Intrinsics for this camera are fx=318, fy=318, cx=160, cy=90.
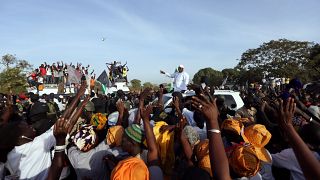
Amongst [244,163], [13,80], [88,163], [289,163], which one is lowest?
[13,80]

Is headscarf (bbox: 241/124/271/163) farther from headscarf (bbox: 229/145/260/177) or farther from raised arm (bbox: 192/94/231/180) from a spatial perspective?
raised arm (bbox: 192/94/231/180)

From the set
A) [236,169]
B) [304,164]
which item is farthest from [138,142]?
[304,164]

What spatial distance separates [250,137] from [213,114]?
140 cm

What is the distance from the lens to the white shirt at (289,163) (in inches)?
Result: 111

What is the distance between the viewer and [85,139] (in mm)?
3346

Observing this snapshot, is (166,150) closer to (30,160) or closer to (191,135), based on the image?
(191,135)

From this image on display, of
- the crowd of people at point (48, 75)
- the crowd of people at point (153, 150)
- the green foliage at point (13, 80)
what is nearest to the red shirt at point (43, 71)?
the crowd of people at point (48, 75)

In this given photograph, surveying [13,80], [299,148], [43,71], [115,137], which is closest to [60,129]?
[115,137]

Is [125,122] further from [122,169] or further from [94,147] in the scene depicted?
[122,169]

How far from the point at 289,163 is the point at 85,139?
203 cm

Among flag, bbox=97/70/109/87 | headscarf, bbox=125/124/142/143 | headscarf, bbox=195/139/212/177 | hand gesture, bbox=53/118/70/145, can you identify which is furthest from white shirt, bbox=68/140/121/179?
flag, bbox=97/70/109/87

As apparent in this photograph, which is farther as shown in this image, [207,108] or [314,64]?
[314,64]

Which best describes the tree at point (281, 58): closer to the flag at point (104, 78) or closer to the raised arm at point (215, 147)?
the flag at point (104, 78)

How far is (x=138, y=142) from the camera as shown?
3.20 metres
